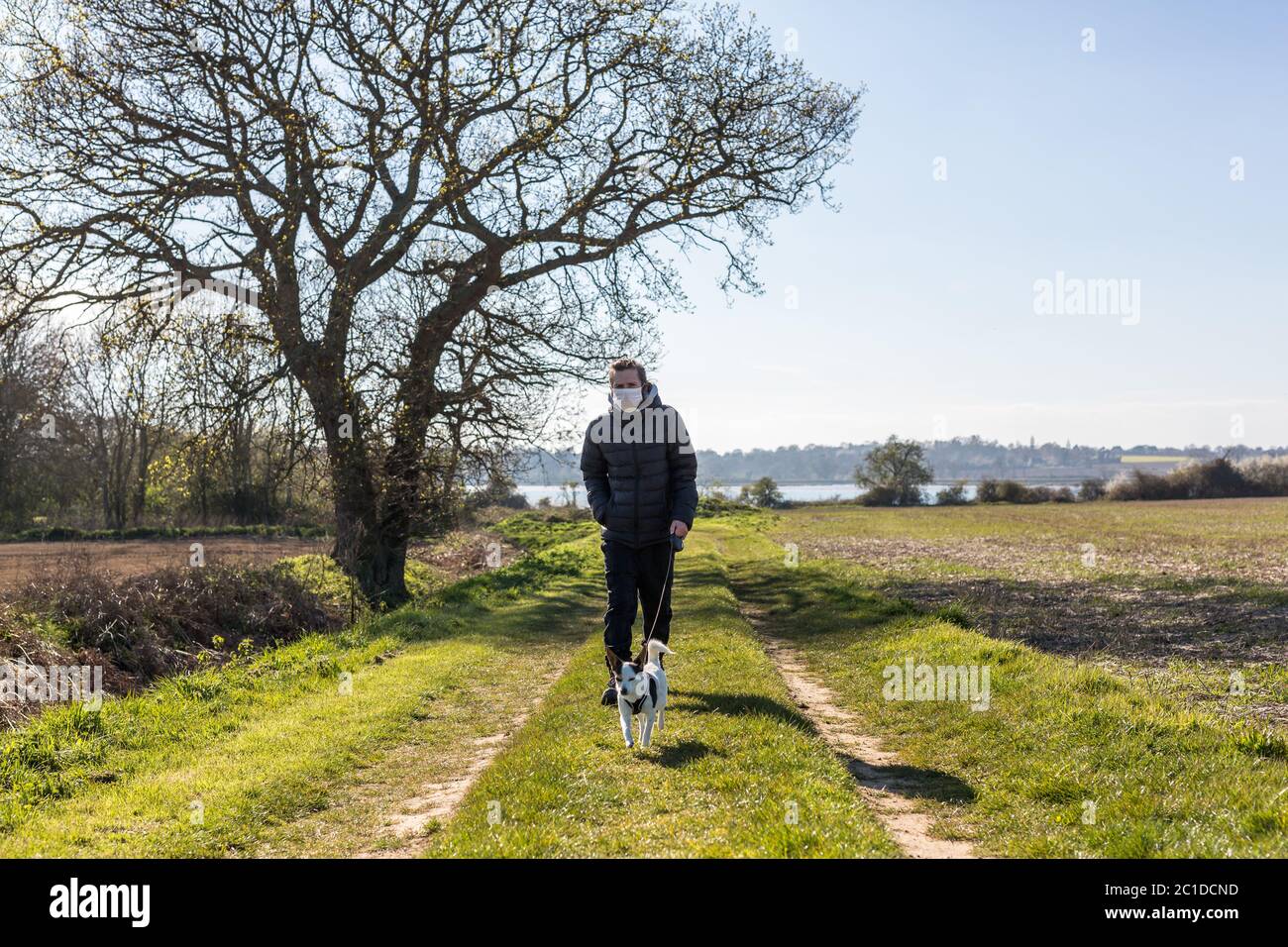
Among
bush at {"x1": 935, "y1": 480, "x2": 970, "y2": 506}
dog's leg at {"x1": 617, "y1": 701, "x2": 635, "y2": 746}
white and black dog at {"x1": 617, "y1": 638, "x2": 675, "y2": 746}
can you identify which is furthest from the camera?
bush at {"x1": 935, "y1": 480, "x2": 970, "y2": 506}

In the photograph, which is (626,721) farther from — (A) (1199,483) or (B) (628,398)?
(A) (1199,483)

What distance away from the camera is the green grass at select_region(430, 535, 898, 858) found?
5039 mm

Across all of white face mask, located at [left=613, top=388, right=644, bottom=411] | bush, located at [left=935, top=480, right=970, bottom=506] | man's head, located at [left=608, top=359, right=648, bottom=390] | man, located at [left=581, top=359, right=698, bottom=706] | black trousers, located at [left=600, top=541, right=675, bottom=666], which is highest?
man's head, located at [left=608, top=359, right=648, bottom=390]

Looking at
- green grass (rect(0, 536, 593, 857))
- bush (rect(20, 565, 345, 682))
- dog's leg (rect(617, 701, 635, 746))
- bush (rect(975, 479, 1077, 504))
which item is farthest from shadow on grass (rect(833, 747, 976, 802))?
bush (rect(975, 479, 1077, 504))

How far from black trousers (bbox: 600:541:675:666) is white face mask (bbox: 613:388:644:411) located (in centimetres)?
129

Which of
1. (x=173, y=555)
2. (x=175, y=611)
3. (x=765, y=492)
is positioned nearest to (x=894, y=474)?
(x=765, y=492)

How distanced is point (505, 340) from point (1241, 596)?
16.2m

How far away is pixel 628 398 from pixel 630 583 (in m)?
1.77

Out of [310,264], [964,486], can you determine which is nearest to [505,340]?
[310,264]

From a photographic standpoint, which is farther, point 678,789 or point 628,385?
point 628,385

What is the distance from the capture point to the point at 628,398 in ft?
25.7

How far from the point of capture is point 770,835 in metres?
4.99

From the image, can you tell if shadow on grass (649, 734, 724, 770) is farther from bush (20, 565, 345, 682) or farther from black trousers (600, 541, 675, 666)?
bush (20, 565, 345, 682)

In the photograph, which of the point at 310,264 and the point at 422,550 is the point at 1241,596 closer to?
the point at 310,264
